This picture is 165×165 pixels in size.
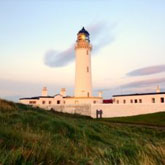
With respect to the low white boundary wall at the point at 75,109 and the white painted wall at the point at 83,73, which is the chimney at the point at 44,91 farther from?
the low white boundary wall at the point at 75,109

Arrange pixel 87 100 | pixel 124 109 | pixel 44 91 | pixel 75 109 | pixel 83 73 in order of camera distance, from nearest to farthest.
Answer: pixel 124 109 < pixel 75 109 < pixel 87 100 < pixel 83 73 < pixel 44 91

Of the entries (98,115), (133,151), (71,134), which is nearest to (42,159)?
(133,151)

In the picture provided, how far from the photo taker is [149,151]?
4066mm

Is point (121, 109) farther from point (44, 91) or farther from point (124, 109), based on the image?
point (44, 91)

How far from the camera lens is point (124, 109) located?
3103cm

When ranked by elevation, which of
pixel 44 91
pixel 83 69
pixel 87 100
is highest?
pixel 83 69

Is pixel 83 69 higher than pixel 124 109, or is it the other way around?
pixel 83 69

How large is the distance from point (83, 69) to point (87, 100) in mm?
5415

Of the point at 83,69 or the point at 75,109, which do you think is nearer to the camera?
the point at 75,109

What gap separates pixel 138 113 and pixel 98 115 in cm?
544

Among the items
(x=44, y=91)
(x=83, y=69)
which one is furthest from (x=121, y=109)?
(x=44, y=91)

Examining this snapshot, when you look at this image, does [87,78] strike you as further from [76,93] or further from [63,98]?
[63,98]

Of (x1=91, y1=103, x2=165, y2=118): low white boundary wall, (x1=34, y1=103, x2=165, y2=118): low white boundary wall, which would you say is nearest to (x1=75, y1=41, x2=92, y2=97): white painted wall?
(x1=34, y1=103, x2=165, y2=118): low white boundary wall

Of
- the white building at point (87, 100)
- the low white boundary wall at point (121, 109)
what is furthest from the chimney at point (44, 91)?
the low white boundary wall at point (121, 109)
